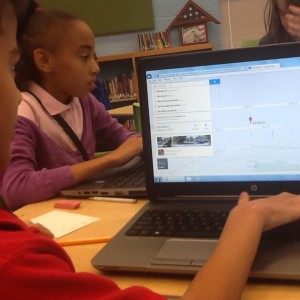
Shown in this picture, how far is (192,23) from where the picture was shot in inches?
167

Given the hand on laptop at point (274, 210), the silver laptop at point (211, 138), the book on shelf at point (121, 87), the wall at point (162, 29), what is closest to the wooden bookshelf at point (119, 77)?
the book on shelf at point (121, 87)

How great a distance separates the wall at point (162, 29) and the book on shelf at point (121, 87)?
0.27 m

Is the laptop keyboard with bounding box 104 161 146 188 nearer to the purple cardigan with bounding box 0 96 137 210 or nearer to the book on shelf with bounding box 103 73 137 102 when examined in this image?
the purple cardigan with bounding box 0 96 137 210

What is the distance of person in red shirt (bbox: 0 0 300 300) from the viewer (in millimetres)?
483

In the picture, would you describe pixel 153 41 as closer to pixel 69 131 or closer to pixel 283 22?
pixel 283 22

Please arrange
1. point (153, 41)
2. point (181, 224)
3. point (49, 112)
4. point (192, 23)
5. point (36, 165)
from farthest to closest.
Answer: point (153, 41) < point (192, 23) < point (49, 112) < point (36, 165) < point (181, 224)

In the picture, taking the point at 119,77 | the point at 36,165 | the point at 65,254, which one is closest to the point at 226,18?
the point at 119,77

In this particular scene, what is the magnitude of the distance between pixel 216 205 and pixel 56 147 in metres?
0.69

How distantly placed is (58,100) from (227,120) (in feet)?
2.75

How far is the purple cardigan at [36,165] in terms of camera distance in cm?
120

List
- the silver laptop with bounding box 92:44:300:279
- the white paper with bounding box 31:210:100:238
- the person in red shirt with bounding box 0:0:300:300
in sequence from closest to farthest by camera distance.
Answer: the person in red shirt with bounding box 0:0:300:300 < the silver laptop with bounding box 92:44:300:279 < the white paper with bounding box 31:210:100:238

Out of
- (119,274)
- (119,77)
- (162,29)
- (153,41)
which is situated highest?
(162,29)

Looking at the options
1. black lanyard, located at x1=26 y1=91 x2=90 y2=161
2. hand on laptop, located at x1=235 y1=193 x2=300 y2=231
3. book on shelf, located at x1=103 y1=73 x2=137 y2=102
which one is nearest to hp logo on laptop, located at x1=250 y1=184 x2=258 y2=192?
hand on laptop, located at x1=235 y1=193 x2=300 y2=231

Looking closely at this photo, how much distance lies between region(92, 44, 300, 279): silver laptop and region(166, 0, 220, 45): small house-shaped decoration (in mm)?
3482
